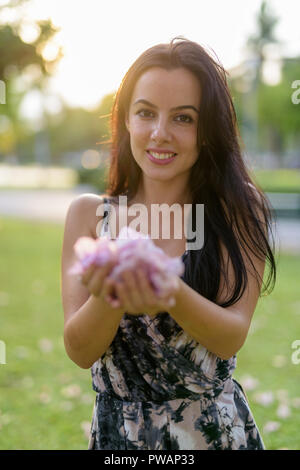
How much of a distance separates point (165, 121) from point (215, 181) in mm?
316

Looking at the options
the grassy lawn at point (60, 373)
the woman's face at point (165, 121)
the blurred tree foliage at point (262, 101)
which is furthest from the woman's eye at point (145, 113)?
the blurred tree foliage at point (262, 101)

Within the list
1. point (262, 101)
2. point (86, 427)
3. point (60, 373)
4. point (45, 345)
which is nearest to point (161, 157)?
point (86, 427)

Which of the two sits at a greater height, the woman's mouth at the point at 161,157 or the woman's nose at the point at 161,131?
the woman's nose at the point at 161,131

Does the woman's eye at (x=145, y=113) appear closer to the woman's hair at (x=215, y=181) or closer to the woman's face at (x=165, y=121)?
the woman's face at (x=165, y=121)

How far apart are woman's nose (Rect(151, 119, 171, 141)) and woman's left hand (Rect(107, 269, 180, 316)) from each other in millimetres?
657

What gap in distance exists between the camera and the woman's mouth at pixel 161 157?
1.90 metres

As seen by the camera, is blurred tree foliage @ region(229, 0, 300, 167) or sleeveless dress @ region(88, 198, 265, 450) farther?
blurred tree foliage @ region(229, 0, 300, 167)

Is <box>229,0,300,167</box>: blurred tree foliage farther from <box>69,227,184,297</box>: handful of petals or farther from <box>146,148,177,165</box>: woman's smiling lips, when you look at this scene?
<box>69,227,184,297</box>: handful of petals

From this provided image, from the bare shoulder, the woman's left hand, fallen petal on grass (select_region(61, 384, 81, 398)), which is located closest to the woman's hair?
the bare shoulder

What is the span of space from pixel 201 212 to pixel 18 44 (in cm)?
672

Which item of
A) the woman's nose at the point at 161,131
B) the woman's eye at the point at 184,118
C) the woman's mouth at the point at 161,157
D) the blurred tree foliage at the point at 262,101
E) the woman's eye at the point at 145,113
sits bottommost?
the woman's mouth at the point at 161,157

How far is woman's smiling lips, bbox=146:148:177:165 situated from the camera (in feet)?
6.21

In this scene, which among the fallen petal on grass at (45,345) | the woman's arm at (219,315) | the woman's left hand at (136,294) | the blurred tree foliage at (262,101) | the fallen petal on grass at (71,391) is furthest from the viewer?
the blurred tree foliage at (262,101)

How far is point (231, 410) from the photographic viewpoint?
1.97m
